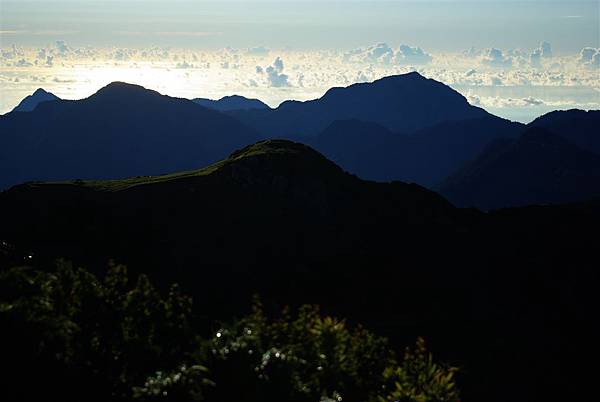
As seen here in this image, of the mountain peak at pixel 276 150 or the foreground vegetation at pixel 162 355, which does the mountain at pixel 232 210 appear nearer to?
the mountain peak at pixel 276 150

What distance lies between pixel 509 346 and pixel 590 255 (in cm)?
4770

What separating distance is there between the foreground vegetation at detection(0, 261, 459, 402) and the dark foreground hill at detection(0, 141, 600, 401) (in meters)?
52.9

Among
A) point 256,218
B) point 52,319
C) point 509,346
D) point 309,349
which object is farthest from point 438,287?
point 52,319

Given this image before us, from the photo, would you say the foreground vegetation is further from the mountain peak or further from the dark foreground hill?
the mountain peak

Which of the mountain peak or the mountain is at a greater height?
the mountain peak

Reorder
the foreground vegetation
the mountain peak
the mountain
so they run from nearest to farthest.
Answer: the foreground vegetation
the mountain
the mountain peak

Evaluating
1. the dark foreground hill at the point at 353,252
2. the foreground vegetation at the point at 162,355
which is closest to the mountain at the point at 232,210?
the dark foreground hill at the point at 353,252

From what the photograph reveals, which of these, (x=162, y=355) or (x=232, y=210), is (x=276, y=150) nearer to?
(x=232, y=210)

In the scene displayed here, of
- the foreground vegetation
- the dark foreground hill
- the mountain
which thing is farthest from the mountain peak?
the foreground vegetation

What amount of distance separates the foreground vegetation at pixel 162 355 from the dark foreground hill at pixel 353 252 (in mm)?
52889

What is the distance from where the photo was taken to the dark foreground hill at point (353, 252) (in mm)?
95125

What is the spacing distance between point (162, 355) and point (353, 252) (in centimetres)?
8655

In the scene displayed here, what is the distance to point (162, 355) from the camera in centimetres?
3005

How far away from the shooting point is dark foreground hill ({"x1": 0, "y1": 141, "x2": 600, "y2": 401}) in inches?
3745
